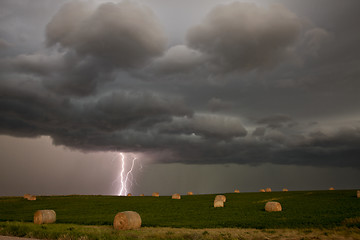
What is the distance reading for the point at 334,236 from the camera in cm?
2077

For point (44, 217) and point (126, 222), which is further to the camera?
point (44, 217)

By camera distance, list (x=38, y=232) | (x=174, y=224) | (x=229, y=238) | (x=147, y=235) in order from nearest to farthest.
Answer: (x=229, y=238) < (x=147, y=235) < (x=38, y=232) < (x=174, y=224)

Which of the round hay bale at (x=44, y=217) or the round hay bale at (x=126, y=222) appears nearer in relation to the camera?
the round hay bale at (x=126, y=222)

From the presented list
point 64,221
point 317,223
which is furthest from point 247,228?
point 64,221

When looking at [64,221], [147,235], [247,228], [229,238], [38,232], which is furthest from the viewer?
[64,221]

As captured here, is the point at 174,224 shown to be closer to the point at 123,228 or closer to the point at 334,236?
the point at 123,228

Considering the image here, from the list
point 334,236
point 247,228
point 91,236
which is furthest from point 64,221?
point 334,236

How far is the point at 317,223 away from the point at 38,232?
23.2 metres

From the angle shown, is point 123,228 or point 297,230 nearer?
point 297,230

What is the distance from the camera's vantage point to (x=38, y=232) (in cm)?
2334

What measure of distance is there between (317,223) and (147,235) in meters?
14.5

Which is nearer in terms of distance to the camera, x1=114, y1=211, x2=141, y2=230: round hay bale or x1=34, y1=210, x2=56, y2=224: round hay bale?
x1=114, y1=211, x2=141, y2=230: round hay bale

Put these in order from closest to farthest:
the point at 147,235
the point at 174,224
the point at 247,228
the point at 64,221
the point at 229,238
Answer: the point at 229,238 → the point at 147,235 → the point at 247,228 → the point at 174,224 → the point at 64,221

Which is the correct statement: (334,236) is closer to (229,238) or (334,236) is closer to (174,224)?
(229,238)
